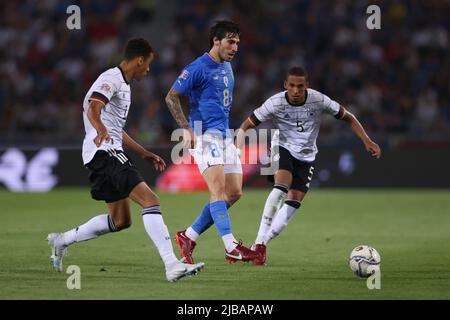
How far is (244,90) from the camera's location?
72.2 feet

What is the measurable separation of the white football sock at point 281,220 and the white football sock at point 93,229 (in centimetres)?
202

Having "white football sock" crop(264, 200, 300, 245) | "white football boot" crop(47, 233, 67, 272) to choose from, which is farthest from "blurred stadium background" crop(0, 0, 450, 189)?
"white football boot" crop(47, 233, 67, 272)

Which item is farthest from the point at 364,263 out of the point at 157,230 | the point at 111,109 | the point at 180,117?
the point at 111,109

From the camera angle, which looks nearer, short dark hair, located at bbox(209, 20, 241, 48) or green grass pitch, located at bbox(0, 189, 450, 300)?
green grass pitch, located at bbox(0, 189, 450, 300)

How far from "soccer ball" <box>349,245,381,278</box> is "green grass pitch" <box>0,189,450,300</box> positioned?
0.10m

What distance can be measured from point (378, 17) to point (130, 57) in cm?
1357

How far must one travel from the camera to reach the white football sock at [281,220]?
10062 mm

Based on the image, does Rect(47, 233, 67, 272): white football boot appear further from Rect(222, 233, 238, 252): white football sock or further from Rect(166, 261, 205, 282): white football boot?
Rect(222, 233, 238, 252): white football sock

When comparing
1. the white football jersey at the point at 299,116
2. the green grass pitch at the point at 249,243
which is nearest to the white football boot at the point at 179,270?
the green grass pitch at the point at 249,243

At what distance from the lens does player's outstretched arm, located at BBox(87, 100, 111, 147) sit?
25.5 feet

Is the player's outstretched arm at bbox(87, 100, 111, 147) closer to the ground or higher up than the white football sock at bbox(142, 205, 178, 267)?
higher up

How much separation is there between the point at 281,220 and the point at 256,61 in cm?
1282

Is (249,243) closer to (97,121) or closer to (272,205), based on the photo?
(272,205)
